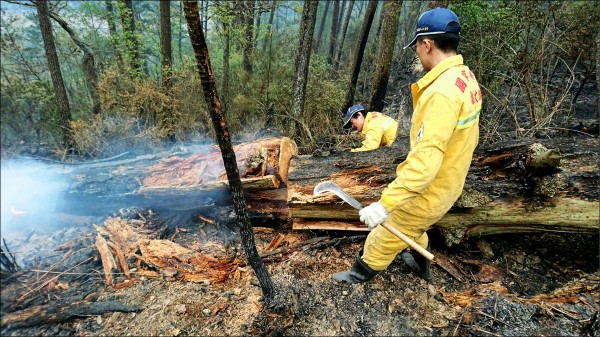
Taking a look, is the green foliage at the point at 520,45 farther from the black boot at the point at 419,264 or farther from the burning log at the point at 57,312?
the burning log at the point at 57,312

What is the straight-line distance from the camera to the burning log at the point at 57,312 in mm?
2293

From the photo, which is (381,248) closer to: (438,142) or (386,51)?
(438,142)

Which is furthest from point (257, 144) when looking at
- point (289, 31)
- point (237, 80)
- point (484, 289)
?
point (289, 31)

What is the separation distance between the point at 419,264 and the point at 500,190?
1.11 m

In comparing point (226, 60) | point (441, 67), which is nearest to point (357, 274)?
point (441, 67)

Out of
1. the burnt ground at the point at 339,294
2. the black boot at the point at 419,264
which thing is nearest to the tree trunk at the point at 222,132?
the burnt ground at the point at 339,294

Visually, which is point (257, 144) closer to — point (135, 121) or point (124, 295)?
point (124, 295)

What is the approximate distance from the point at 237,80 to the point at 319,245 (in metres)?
8.07

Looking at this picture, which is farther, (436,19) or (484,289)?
(484,289)

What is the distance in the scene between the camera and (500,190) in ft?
9.71

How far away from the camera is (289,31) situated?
37.9 ft

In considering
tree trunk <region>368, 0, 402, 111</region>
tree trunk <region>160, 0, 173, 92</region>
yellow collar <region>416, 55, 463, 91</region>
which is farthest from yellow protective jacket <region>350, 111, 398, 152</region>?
tree trunk <region>160, 0, 173, 92</region>

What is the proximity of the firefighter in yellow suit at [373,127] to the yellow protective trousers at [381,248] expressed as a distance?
190 cm

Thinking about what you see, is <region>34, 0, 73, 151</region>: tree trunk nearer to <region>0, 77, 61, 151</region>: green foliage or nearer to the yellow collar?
<region>0, 77, 61, 151</region>: green foliage
